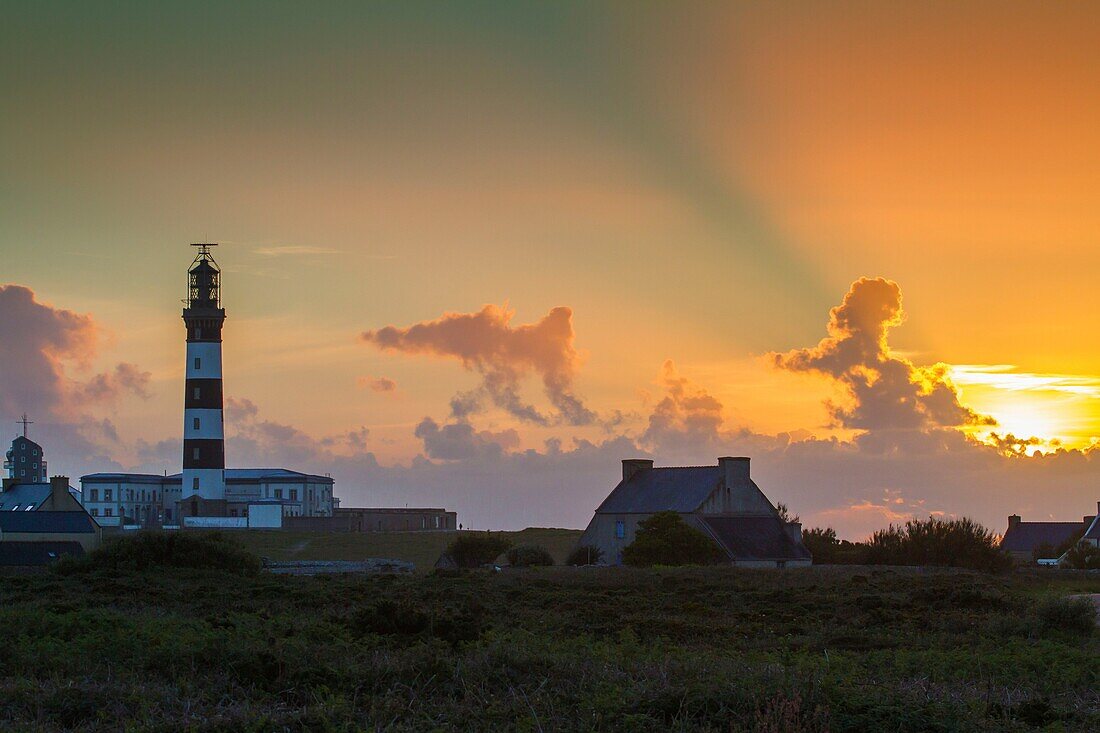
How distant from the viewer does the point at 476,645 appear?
59.4ft

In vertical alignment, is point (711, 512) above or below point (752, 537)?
above

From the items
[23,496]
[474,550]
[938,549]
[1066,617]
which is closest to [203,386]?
[23,496]

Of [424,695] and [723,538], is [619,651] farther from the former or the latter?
[723,538]

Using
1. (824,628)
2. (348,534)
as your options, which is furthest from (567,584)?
(348,534)

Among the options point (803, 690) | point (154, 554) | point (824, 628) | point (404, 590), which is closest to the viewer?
point (803, 690)

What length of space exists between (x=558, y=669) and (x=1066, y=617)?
48.4ft

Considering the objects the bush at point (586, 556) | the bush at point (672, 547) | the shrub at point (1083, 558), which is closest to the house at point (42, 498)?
the bush at point (586, 556)

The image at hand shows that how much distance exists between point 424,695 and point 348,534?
89.4 meters

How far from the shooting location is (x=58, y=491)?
73688 mm

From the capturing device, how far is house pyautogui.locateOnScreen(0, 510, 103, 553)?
63.8 m

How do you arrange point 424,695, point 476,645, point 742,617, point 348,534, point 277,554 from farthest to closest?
point 348,534 → point 277,554 → point 742,617 → point 476,645 → point 424,695

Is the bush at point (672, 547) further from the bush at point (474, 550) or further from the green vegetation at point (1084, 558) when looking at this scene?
the green vegetation at point (1084, 558)

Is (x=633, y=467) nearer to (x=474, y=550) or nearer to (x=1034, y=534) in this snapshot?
(x=474, y=550)

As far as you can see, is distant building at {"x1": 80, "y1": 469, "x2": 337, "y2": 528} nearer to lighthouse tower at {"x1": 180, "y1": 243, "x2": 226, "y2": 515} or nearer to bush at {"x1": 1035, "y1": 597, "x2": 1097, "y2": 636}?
lighthouse tower at {"x1": 180, "y1": 243, "x2": 226, "y2": 515}
